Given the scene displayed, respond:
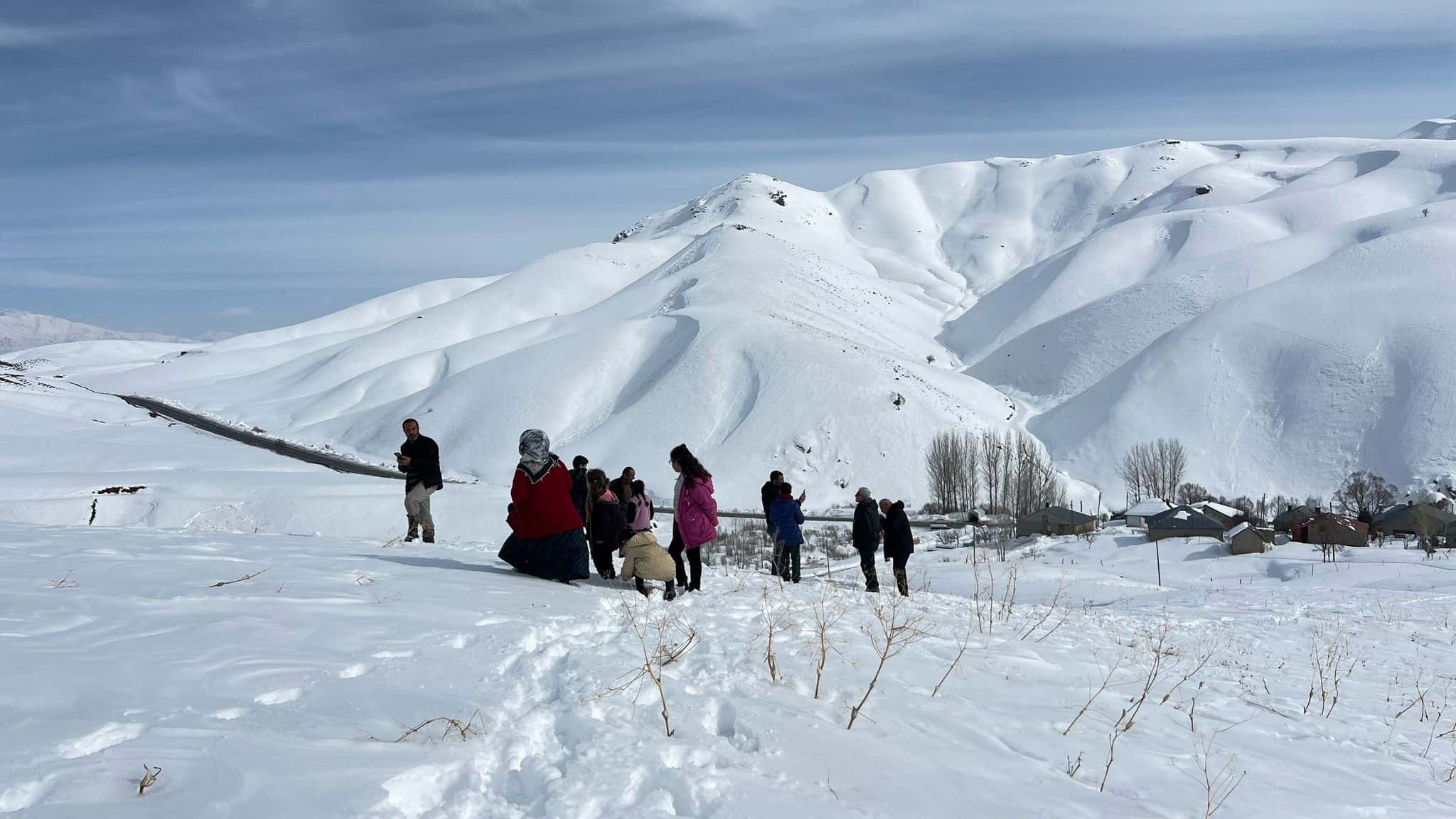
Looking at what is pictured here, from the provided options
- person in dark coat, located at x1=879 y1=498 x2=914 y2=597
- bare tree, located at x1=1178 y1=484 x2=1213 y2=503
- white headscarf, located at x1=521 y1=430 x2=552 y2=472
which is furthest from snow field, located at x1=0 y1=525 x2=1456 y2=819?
bare tree, located at x1=1178 y1=484 x2=1213 y2=503

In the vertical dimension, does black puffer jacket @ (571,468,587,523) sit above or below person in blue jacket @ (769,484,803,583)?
above

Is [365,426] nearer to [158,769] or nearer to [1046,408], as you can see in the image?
[1046,408]

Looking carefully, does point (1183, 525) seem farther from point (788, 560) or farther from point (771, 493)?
point (771, 493)

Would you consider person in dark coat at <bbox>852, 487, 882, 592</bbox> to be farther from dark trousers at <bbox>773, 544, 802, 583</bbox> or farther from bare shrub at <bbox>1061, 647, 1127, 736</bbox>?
bare shrub at <bbox>1061, 647, 1127, 736</bbox>

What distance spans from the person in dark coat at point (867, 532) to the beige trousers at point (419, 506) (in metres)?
6.31

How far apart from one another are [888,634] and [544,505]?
176 inches

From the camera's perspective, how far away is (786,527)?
1309 cm

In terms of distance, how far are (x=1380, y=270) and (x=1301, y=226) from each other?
4327cm

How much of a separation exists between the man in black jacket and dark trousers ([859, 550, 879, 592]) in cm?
632

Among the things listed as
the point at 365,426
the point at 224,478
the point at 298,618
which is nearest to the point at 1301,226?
the point at 365,426

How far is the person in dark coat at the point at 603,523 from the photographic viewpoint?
10.5 m

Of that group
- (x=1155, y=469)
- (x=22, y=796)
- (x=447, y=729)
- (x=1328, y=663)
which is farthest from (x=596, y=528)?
(x=1155, y=469)

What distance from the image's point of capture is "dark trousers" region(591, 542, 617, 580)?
10.4 metres

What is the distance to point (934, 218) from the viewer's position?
19450cm
